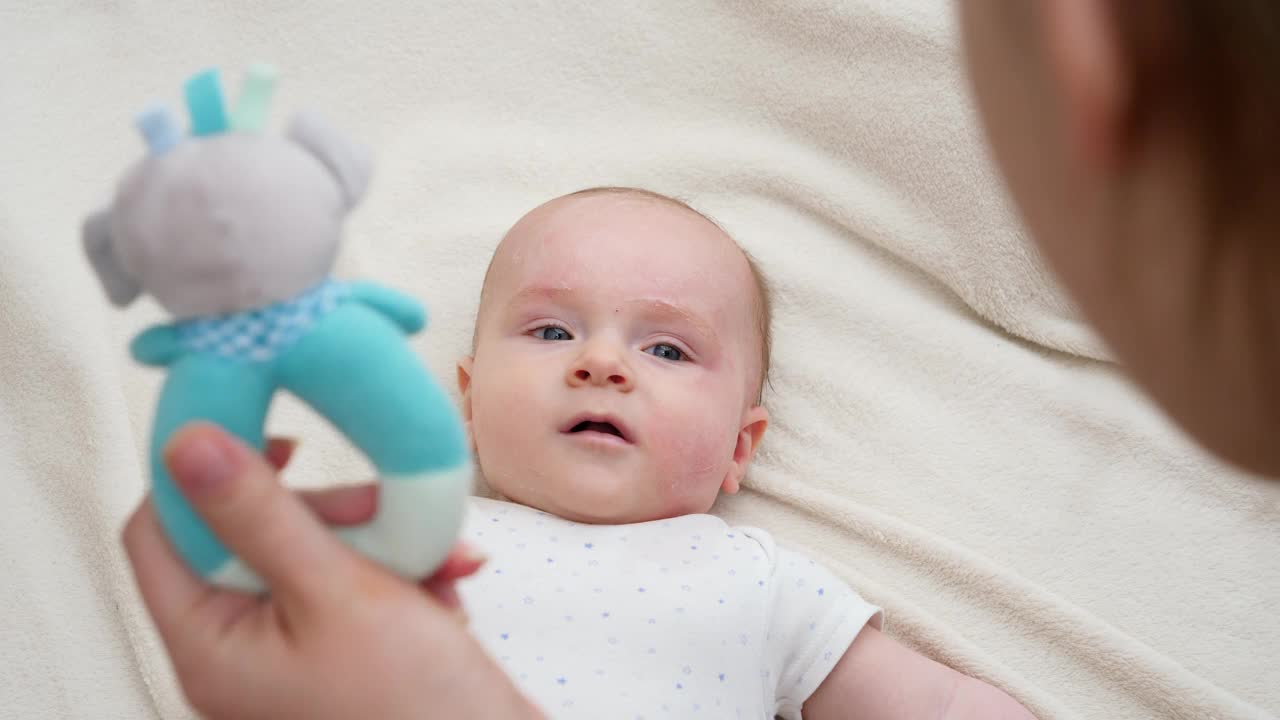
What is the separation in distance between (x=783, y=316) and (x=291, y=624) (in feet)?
3.60

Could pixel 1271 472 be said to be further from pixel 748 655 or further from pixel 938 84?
pixel 938 84

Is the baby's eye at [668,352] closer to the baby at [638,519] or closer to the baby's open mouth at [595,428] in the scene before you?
the baby at [638,519]

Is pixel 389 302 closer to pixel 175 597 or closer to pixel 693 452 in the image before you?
pixel 175 597

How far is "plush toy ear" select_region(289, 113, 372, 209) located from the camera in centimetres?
68

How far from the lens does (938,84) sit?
163cm

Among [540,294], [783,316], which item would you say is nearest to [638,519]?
[540,294]

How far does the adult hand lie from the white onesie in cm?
46

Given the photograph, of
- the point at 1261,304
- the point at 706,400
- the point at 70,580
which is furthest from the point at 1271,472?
the point at 70,580

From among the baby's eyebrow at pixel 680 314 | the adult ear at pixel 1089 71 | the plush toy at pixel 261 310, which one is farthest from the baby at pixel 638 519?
the adult ear at pixel 1089 71

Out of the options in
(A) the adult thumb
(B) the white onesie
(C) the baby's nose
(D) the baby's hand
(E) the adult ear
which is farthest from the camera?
(C) the baby's nose

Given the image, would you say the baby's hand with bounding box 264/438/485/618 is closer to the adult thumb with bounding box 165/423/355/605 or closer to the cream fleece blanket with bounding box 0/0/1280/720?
the adult thumb with bounding box 165/423/355/605

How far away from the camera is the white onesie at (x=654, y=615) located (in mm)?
1140

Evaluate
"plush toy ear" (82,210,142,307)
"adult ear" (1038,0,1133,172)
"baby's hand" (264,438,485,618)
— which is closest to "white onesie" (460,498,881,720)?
"baby's hand" (264,438,485,618)

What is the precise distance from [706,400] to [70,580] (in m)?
0.77
